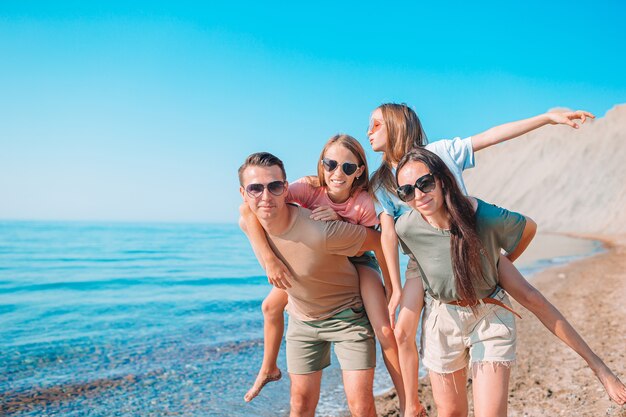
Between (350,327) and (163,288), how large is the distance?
1694 cm

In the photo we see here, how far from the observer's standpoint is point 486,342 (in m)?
3.64

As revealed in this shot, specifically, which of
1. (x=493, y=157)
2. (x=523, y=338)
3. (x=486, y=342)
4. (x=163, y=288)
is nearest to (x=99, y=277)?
(x=163, y=288)

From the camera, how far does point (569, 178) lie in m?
59.7

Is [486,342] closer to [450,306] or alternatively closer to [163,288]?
[450,306]

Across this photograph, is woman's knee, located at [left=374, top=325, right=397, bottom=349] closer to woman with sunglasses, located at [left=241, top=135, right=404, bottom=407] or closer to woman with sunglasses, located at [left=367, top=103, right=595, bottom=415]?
woman with sunglasses, located at [left=241, top=135, right=404, bottom=407]

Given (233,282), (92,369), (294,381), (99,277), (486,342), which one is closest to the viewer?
(486,342)

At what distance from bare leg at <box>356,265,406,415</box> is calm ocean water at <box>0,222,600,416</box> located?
2.43 metres

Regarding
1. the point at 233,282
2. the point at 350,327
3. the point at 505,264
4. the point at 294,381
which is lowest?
the point at 233,282

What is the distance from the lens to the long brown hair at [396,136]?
428cm

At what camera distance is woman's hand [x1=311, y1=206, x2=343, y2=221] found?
13.8ft

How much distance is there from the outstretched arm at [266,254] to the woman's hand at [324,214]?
45 cm

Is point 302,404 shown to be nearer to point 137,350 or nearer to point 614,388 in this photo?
point 614,388

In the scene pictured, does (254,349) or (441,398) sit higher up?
(441,398)

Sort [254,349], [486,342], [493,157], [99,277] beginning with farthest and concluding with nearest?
[493,157], [99,277], [254,349], [486,342]
